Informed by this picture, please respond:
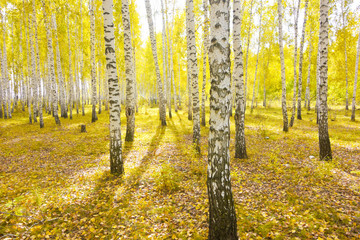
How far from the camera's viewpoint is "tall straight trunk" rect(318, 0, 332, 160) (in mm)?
6328

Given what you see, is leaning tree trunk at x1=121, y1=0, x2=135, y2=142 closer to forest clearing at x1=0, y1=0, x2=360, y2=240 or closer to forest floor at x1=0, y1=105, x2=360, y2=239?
forest clearing at x1=0, y1=0, x2=360, y2=240

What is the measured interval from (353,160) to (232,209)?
22.1 feet

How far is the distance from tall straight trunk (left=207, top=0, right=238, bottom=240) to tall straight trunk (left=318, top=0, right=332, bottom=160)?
17.9 feet

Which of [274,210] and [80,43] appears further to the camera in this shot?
[80,43]

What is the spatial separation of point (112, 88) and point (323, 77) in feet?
23.8

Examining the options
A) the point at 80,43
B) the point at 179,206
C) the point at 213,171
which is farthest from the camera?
the point at 80,43

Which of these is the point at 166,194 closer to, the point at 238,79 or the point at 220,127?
the point at 220,127

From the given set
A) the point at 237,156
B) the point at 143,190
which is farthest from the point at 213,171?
the point at 237,156

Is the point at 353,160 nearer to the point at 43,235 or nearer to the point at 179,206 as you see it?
the point at 179,206

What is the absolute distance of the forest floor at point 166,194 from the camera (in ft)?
12.4

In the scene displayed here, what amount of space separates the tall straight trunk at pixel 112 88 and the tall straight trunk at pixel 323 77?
7.00 metres

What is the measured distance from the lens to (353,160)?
6891mm

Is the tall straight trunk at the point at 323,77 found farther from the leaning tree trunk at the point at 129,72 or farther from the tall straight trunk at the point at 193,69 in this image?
the leaning tree trunk at the point at 129,72

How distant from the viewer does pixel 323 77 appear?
6.55 metres
